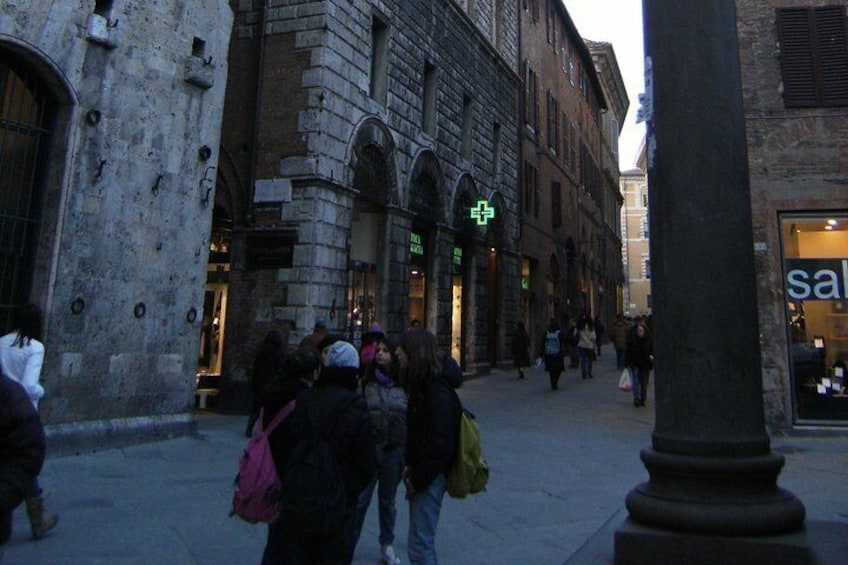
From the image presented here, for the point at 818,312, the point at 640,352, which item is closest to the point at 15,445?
the point at 818,312

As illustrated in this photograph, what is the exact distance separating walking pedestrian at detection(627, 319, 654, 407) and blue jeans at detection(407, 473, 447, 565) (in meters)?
10.1

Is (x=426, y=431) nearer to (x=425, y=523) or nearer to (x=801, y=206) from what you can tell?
(x=425, y=523)

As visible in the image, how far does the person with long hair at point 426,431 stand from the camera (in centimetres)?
351

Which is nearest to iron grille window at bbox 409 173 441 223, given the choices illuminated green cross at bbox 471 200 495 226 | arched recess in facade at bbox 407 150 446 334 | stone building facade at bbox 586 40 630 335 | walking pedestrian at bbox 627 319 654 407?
arched recess in facade at bbox 407 150 446 334

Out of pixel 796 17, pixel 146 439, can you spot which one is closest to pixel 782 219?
pixel 796 17

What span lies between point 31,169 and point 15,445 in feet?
19.1

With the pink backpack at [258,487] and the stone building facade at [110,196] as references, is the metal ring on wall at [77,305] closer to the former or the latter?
the stone building facade at [110,196]

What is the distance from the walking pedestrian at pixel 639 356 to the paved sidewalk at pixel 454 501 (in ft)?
8.31

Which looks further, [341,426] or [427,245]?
[427,245]

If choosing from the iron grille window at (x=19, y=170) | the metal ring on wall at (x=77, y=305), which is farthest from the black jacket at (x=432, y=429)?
the iron grille window at (x=19, y=170)

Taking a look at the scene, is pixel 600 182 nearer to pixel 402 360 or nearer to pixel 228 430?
pixel 228 430

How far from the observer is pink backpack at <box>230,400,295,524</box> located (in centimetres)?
308

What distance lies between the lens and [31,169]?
7594mm

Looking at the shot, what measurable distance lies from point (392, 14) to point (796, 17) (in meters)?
8.16
